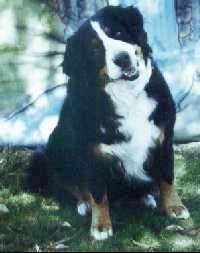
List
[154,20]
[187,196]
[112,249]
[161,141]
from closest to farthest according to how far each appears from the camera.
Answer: [112,249] → [161,141] → [187,196] → [154,20]

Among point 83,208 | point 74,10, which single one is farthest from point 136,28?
point 83,208

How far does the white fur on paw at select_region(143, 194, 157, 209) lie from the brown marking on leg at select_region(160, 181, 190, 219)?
0.43 feet

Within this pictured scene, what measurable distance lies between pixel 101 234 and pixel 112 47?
1406 mm

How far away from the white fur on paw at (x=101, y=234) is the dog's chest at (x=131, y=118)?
559 mm

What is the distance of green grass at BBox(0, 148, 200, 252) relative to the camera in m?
5.51

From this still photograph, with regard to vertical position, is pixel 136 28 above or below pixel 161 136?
above

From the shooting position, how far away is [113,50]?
18.4 feet

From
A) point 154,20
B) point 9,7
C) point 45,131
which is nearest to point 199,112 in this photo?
point 154,20

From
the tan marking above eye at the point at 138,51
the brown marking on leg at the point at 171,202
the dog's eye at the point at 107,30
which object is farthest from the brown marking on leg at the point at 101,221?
the dog's eye at the point at 107,30

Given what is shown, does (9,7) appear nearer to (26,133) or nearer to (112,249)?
(26,133)

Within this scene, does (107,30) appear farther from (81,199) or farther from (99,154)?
(81,199)

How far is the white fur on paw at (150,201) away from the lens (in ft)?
20.1

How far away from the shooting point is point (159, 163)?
594cm

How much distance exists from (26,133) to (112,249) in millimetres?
1978
